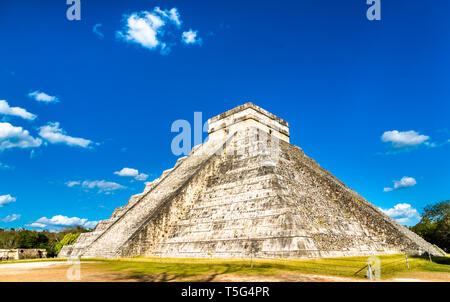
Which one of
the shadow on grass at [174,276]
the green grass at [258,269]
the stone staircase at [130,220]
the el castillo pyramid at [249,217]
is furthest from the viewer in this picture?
the stone staircase at [130,220]

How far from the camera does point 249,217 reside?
34.8 feet

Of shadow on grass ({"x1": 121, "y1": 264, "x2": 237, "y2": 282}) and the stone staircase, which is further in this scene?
the stone staircase

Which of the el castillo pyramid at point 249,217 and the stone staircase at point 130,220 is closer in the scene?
the el castillo pyramid at point 249,217

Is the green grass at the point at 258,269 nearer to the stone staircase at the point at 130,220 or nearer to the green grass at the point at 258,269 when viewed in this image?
the green grass at the point at 258,269

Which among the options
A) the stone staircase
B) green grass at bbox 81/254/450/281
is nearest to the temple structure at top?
the stone staircase

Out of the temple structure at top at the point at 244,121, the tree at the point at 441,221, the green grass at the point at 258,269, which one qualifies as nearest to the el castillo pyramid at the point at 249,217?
the green grass at the point at 258,269

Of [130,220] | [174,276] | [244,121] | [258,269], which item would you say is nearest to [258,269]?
[258,269]

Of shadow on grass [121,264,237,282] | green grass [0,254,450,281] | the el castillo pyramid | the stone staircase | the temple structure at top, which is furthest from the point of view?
the temple structure at top

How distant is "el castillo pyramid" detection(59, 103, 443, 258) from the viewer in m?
9.80

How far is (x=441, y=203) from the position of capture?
22359 mm

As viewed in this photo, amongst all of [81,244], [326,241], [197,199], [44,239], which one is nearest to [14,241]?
[44,239]

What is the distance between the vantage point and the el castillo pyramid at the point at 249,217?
32.2ft

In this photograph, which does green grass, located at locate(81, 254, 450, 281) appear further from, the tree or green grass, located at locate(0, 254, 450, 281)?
the tree

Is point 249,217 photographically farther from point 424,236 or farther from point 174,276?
point 424,236
